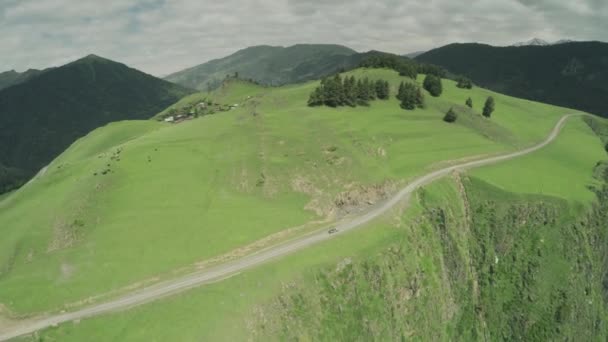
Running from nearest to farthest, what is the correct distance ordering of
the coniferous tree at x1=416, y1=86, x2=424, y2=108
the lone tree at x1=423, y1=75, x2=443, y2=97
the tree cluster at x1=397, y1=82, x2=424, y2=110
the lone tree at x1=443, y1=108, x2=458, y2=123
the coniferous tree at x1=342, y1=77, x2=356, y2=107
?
the lone tree at x1=443, y1=108, x2=458, y2=123 < the coniferous tree at x1=342, y1=77, x2=356, y2=107 < the tree cluster at x1=397, y1=82, x2=424, y2=110 < the coniferous tree at x1=416, y1=86, x2=424, y2=108 < the lone tree at x1=423, y1=75, x2=443, y2=97

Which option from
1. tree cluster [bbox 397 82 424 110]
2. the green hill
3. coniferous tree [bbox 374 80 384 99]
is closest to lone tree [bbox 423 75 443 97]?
tree cluster [bbox 397 82 424 110]

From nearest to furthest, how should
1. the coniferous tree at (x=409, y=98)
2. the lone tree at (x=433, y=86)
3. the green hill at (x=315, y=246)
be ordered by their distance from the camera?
1. the green hill at (x=315, y=246)
2. the coniferous tree at (x=409, y=98)
3. the lone tree at (x=433, y=86)

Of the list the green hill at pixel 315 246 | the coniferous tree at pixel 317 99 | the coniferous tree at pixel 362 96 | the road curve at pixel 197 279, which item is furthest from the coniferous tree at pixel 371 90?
the road curve at pixel 197 279

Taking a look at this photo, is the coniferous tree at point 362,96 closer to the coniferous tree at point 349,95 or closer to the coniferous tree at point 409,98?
the coniferous tree at point 349,95

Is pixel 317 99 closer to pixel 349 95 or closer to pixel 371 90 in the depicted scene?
pixel 349 95

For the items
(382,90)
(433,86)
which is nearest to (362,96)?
(382,90)

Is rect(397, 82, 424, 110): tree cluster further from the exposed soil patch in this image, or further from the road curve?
the exposed soil patch

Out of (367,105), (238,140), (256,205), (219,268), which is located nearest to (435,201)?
(256,205)
